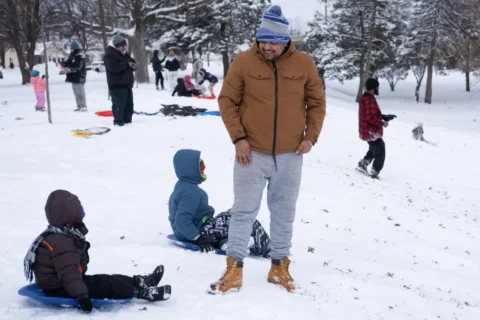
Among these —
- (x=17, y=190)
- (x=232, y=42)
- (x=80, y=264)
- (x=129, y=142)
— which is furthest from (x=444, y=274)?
(x=232, y=42)

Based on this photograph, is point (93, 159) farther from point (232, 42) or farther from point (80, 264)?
point (232, 42)

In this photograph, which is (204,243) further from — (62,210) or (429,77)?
(429,77)

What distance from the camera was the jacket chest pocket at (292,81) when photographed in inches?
157

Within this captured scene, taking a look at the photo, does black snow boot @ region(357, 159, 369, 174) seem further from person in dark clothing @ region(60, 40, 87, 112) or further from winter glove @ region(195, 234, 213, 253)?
person in dark clothing @ region(60, 40, 87, 112)

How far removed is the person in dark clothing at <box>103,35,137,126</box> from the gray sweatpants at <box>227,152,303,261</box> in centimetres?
845

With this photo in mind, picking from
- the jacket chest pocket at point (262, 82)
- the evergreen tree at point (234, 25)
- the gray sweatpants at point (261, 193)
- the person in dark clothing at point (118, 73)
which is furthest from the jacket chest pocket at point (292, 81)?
the evergreen tree at point (234, 25)

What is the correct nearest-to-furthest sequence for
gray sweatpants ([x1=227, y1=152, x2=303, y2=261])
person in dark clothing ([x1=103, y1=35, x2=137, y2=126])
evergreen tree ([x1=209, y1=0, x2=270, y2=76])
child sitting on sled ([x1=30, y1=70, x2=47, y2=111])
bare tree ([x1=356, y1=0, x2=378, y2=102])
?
gray sweatpants ([x1=227, y1=152, x2=303, y2=261]) → person in dark clothing ([x1=103, y1=35, x2=137, y2=126]) → child sitting on sled ([x1=30, y1=70, x2=47, y2=111]) → bare tree ([x1=356, y1=0, x2=378, y2=102]) → evergreen tree ([x1=209, y1=0, x2=270, y2=76])

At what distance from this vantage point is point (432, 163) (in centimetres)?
1376

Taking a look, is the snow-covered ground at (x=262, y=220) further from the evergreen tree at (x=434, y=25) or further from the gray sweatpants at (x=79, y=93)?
the evergreen tree at (x=434, y=25)

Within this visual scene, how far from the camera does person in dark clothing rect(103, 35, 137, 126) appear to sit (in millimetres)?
11820

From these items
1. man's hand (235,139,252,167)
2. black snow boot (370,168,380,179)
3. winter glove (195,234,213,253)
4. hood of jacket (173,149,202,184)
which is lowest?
black snow boot (370,168,380,179)

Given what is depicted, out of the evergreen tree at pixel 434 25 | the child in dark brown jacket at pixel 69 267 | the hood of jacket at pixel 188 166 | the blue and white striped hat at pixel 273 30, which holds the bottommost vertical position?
the child in dark brown jacket at pixel 69 267

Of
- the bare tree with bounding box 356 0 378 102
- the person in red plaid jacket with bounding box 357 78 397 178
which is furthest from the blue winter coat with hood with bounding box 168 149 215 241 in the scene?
the bare tree with bounding box 356 0 378 102

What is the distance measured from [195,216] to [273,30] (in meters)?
2.17
